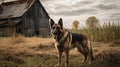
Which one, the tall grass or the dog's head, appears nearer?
the dog's head

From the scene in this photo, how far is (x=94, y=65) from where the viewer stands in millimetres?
10195

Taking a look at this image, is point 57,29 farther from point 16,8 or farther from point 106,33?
point 16,8

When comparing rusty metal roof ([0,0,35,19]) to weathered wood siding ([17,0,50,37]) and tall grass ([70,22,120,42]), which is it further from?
tall grass ([70,22,120,42])

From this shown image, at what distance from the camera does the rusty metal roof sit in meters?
37.7

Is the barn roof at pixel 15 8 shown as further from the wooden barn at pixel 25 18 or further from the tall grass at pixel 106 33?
the tall grass at pixel 106 33

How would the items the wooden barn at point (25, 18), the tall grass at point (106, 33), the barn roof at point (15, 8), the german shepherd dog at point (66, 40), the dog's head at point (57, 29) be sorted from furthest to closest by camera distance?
the barn roof at point (15, 8) < the wooden barn at point (25, 18) < the tall grass at point (106, 33) < the german shepherd dog at point (66, 40) < the dog's head at point (57, 29)

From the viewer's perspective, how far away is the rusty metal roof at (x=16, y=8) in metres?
37.7

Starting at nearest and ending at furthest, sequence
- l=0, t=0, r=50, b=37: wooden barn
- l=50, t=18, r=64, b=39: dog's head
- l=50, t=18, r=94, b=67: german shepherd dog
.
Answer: l=50, t=18, r=64, b=39: dog's head, l=50, t=18, r=94, b=67: german shepherd dog, l=0, t=0, r=50, b=37: wooden barn

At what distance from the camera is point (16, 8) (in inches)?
1538

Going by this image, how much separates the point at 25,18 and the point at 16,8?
2764 mm

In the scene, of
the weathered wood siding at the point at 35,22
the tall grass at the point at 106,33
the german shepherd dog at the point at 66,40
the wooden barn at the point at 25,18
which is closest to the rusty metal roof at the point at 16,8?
the wooden barn at the point at 25,18

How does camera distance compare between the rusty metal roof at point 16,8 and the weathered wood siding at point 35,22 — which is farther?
the rusty metal roof at point 16,8

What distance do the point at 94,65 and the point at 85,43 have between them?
101 centimetres

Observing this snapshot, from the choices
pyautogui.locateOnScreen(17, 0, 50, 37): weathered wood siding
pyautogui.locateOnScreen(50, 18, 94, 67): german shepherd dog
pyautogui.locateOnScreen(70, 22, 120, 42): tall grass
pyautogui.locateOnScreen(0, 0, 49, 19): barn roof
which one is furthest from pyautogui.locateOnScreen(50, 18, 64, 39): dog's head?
pyautogui.locateOnScreen(0, 0, 49, 19): barn roof
